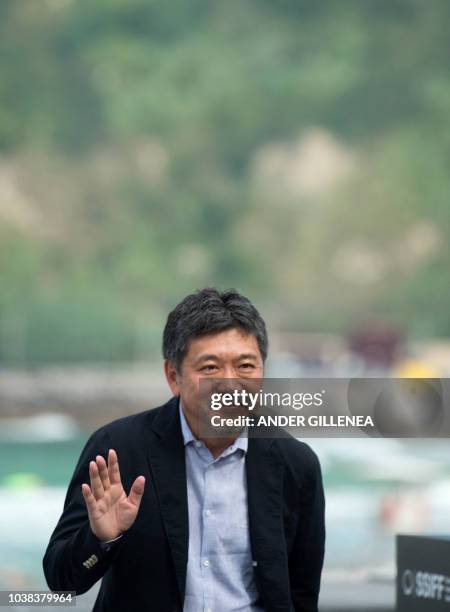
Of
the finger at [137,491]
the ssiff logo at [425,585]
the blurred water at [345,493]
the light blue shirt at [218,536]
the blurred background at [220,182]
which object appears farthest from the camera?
the blurred background at [220,182]

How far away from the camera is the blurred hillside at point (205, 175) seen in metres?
28.9

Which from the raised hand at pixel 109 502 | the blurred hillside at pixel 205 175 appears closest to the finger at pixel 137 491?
the raised hand at pixel 109 502

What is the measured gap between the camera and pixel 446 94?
30.8 metres

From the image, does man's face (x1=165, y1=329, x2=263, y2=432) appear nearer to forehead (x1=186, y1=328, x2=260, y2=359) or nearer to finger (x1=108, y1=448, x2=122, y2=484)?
forehead (x1=186, y1=328, x2=260, y2=359)

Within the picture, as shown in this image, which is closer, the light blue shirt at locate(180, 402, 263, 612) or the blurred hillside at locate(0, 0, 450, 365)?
the light blue shirt at locate(180, 402, 263, 612)

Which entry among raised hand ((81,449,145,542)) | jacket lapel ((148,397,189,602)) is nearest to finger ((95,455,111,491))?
raised hand ((81,449,145,542))

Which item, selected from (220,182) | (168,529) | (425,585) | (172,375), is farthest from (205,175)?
(168,529)

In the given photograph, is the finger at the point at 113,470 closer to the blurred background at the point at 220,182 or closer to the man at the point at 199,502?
the man at the point at 199,502

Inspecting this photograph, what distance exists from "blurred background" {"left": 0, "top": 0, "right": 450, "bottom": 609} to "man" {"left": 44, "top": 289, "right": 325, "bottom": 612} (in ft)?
83.6

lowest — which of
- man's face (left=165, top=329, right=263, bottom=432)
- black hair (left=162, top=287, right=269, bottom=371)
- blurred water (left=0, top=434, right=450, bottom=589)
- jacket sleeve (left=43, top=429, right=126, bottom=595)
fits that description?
jacket sleeve (left=43, top=429, right=126, bottom=595)

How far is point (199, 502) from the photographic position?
163 cm

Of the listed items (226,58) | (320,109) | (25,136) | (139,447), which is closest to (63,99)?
(25,136)

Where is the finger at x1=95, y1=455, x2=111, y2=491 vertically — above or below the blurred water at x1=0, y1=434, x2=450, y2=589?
below

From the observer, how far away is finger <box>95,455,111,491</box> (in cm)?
151
